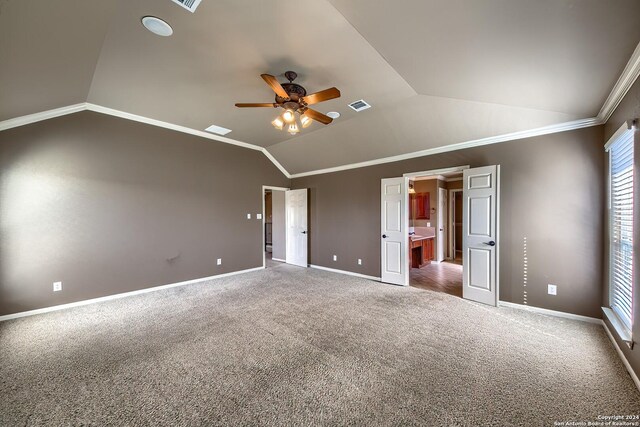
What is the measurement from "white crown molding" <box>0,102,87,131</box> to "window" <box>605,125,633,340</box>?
6.49 metres

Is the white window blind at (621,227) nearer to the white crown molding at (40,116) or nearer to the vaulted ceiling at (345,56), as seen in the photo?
the vaulted ceiling at (345,56)

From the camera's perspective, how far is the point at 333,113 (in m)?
3.79

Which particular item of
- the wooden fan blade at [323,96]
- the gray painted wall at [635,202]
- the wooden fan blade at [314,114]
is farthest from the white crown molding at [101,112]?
the gray painted wall at [635,202]

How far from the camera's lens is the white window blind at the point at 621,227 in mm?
2176

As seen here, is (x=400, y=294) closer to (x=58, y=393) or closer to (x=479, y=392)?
(x=479, y=392)

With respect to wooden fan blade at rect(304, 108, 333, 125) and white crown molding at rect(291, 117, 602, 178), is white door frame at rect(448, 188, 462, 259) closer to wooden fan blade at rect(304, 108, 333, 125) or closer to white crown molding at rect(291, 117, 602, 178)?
white crown molding at rect(291, 117, 602, 178)

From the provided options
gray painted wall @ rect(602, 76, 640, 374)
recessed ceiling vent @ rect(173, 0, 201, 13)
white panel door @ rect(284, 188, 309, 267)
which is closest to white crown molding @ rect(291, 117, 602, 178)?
gray painted wall @ rect(602, 76, 640, 374)

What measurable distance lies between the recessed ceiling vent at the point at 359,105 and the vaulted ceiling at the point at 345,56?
13 centimetres

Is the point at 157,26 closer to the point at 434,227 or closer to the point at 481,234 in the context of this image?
the point at 481,234

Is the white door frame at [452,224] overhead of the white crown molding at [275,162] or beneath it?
Answer: beneath

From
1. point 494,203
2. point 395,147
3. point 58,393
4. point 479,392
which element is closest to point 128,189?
point 58,393

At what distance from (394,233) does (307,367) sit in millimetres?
3160

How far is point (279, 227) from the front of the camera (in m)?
7.04

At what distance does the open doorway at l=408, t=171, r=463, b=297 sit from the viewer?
6.01m
